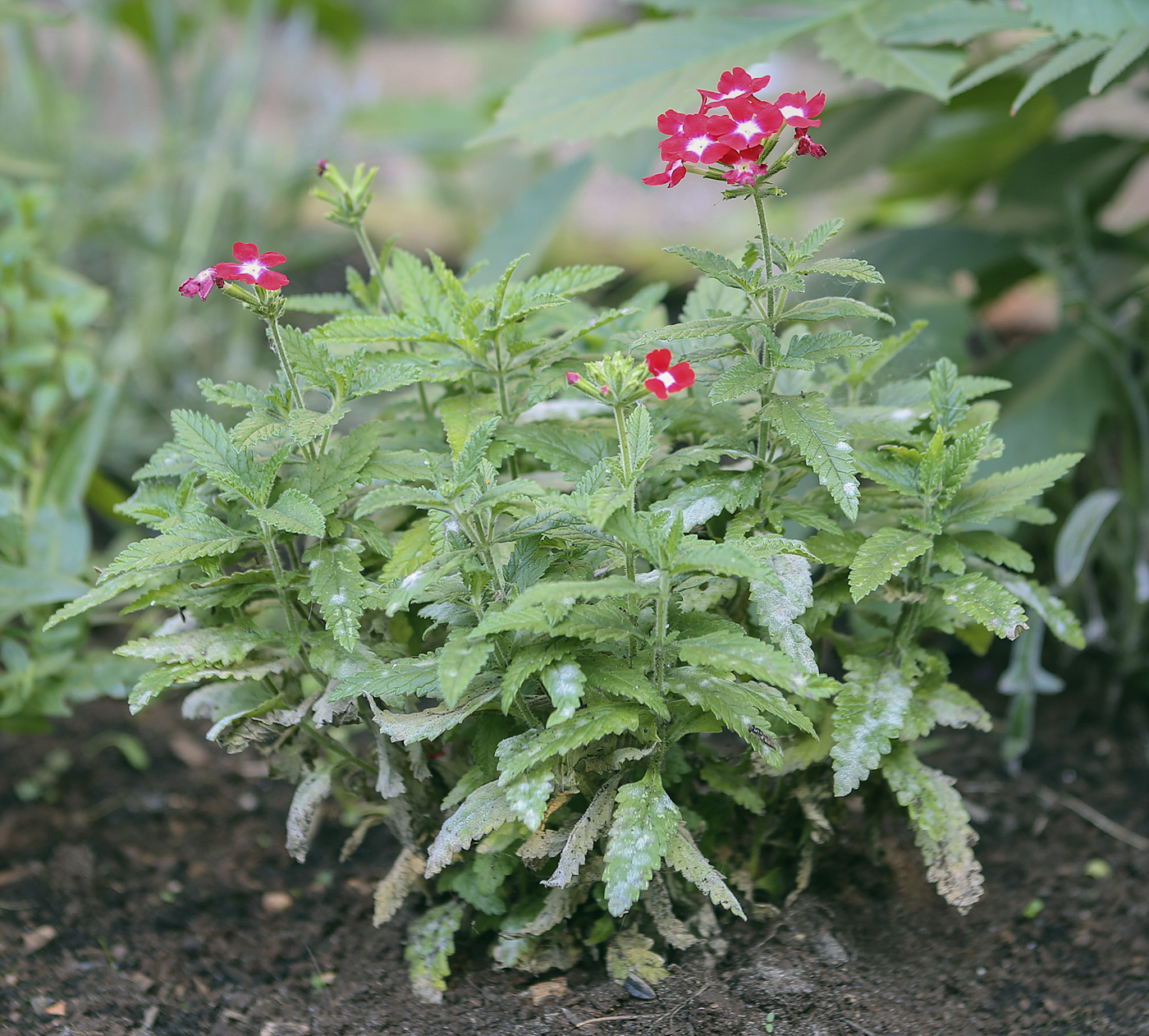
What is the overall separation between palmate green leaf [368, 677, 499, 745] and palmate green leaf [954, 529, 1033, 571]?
529 millimetres

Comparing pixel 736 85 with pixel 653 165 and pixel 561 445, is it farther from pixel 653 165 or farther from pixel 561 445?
pixel 653 165

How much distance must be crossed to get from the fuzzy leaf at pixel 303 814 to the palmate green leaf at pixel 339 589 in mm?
190

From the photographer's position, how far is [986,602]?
1.02 m

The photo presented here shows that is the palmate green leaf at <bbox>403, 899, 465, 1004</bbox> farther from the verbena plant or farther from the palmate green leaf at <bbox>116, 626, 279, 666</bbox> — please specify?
the palmate green leaf at <bbox>116, 626, 279, 666</bbox>

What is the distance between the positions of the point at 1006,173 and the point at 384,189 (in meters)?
2.57

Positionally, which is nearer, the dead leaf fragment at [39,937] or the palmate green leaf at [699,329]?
the palmate green leaf at [699,329]

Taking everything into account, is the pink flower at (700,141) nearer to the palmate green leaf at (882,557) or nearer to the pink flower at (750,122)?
the pink flower at (750,122)

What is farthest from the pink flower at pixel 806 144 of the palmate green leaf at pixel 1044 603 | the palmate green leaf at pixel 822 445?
the palmate green leaf at pixel 1044 603

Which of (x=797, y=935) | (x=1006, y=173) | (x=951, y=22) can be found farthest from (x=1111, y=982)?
(x=1006, y=173)

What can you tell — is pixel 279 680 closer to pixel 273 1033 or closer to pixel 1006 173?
pixel 273 1033

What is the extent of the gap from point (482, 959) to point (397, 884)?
0.15m

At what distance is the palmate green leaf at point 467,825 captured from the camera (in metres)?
0.98

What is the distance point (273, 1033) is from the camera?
1127 mm

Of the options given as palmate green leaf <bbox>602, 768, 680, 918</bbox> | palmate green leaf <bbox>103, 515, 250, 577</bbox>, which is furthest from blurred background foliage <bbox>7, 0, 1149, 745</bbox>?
palmate green leaf <bbox>103, 515, 250, 577</bbox>
